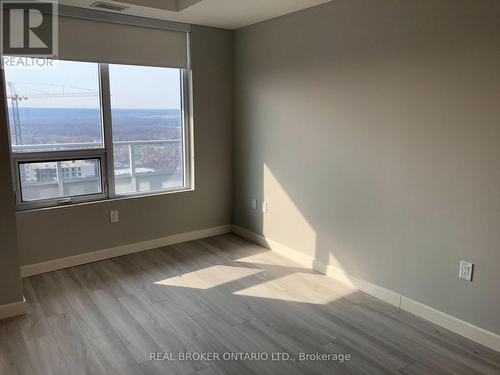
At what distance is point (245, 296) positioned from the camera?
3152mm

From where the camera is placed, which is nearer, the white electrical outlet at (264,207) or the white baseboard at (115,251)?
the white baseboard at (115,251)

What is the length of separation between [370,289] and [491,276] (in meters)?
0.94

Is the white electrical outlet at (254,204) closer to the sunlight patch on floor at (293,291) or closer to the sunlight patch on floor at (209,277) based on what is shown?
the sunlight patch on floor at (209,277)

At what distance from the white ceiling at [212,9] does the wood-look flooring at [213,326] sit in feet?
7.46

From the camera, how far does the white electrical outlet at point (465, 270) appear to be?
8.29 ft

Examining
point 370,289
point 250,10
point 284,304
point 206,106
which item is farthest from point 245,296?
point 250,10

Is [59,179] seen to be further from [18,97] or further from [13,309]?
[13,309]

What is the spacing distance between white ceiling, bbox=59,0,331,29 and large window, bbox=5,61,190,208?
55cm

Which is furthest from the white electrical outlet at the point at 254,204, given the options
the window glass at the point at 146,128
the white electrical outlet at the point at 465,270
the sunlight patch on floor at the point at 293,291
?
the white electrical outlet at the point at 465,270

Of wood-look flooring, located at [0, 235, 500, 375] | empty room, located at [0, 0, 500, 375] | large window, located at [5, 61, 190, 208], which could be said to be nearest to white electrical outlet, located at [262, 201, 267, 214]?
empty room, located at [0, 0, 500, 375]

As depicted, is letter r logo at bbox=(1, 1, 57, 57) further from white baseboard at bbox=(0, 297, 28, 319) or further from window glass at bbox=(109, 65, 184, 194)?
white baseboard at bbox=(0, 297, 28, 319)

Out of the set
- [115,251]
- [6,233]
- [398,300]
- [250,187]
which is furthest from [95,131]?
[398,300]

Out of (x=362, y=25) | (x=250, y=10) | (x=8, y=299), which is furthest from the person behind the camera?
(x=250, y=10)

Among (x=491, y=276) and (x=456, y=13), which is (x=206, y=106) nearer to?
(x=456, y=13)
